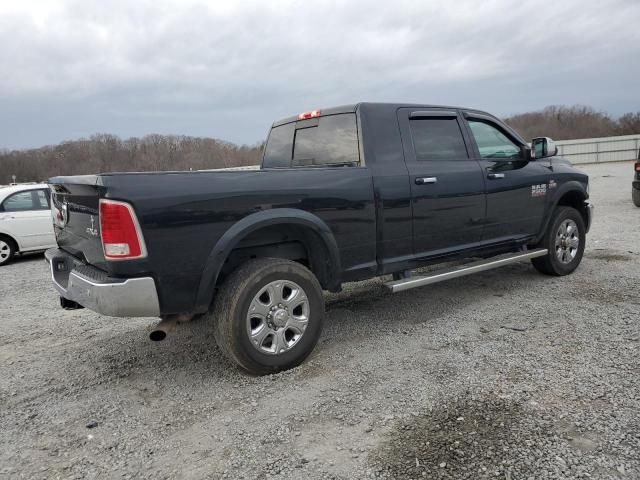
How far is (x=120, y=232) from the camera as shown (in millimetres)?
2980

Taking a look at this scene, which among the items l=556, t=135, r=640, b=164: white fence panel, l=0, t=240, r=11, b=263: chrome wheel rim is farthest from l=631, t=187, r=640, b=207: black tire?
l=556, t=135, r=640, b=164: white fence panel

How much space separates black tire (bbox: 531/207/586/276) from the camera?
224 inches

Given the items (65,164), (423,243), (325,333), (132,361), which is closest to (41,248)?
(132,361)

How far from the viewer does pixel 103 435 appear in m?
2.89

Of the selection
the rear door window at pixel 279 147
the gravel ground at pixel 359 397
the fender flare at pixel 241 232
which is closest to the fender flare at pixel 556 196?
the gravel ground at pixel 359 397

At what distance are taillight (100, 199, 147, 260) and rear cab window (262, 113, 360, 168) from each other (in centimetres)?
190

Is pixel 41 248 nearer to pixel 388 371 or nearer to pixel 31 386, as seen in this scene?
pixel 31 386

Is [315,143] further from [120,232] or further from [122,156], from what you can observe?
[122,156]

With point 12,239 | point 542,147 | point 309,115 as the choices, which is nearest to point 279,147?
point 309,115

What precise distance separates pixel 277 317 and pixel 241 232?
0.67 metres

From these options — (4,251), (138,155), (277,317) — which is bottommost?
(4,251)

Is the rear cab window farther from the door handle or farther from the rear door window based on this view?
the door handle

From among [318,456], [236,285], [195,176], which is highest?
[195,176]

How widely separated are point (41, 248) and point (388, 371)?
27.4ft
